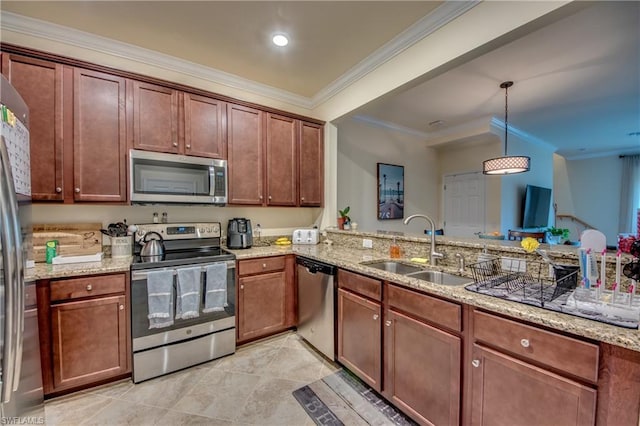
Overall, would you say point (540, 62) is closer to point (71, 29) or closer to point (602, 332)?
point (602, 332)

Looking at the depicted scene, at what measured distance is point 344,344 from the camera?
7.02ft

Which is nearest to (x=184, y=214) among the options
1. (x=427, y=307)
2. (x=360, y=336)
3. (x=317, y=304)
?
(x=317, y=304)

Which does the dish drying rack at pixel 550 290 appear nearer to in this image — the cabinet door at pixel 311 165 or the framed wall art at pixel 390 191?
the cabinet door at pixel 311 165

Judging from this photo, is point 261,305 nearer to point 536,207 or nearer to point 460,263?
point 460,263

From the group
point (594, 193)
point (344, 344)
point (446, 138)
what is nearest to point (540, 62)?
point (446, 138)

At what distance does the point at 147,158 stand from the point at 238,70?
136cm

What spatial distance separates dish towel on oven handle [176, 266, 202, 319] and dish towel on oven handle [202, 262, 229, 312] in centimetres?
7

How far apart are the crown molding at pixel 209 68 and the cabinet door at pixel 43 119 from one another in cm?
46

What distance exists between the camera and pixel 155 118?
2.36 meters

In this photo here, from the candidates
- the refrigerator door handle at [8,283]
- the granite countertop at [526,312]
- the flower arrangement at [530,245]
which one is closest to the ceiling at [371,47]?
the flower arrangement at [530,245]

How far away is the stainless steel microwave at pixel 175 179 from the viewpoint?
2244 millimetres

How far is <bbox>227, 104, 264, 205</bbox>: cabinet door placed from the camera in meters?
2.75

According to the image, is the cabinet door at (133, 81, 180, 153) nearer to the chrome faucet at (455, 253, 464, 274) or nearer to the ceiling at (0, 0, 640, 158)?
the ceiling at (0, 0, 640, 158)

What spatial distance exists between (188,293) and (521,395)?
2.20 metres
